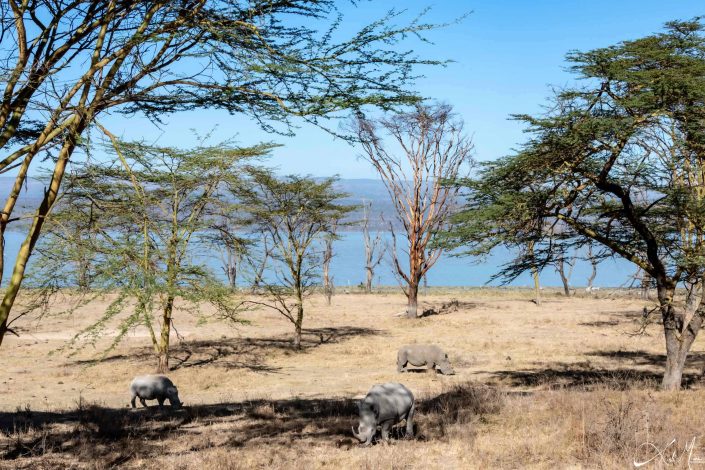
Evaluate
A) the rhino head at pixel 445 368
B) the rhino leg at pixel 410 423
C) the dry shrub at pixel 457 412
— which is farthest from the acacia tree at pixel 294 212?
the rhino leg at pixel 410 423

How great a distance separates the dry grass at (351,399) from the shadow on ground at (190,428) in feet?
0.13

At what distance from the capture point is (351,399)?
1441 centimetres

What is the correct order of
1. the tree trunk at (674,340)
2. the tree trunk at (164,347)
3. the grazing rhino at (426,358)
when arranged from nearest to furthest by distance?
the tree trunk at (674,340), the grazing rhino at (426,358), the tree trunk at (164,347)

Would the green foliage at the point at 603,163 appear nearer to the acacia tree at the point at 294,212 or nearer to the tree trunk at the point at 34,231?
the tree trunk at the point at 34,231

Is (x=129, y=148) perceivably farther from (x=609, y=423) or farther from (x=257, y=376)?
(x=257, y=376)

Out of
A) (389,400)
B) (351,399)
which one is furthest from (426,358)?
(389,400)

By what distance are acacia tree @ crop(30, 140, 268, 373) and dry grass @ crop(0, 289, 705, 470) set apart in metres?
1.76

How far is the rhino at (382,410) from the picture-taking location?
9.27 metres

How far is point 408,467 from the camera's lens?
820 centimetres

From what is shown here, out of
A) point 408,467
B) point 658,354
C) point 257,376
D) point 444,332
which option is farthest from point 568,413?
point 444,332

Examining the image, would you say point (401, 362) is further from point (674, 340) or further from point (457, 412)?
point (457, 412)

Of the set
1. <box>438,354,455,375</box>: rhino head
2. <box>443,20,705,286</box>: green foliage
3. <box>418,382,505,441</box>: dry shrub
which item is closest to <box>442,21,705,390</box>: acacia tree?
<box>443,20,705,286</box>: green foliage

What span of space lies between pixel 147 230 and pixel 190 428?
19.8ft

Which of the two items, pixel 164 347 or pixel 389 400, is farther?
pixel 164 347
